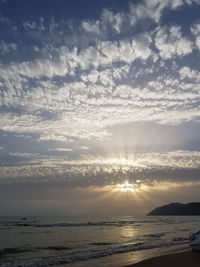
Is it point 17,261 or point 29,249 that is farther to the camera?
point 29,249

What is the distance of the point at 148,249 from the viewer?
3053 cm

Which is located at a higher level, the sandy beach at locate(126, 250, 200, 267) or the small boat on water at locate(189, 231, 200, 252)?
the small boat on water at locate(189, 231, 200, 252)

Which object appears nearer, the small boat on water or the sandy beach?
the sandy beach

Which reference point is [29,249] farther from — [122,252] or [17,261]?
[122,252]

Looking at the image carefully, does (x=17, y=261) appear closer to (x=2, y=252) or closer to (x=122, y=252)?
(x=2, y=252)

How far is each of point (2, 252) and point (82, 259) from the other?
8.71 meters

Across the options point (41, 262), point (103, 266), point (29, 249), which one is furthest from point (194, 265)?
point (29, 249)

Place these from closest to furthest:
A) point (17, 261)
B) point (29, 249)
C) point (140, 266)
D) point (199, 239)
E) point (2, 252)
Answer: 1. point (140, 266)
2. point (17, 261)
3. point (199, 239)
4. point (2, 252)
5. point (29, 249)

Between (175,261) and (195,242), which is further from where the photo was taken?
(195,242)

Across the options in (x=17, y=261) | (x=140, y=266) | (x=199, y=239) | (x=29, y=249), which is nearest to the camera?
(x=140, y=266)

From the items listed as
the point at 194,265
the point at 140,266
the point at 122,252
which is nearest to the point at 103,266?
the point at 140,266

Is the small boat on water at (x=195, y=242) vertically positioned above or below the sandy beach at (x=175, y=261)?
above

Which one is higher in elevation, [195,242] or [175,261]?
[195,242]

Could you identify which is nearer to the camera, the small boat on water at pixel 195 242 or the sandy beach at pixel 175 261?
the sandy beach at pixel 175 261
